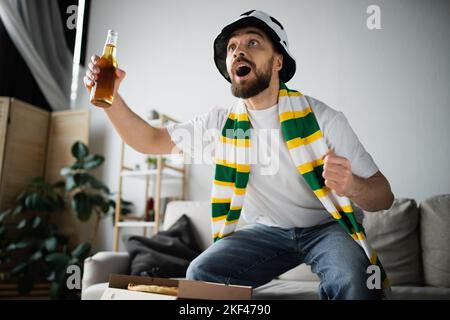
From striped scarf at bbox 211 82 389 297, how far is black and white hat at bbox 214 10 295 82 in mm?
103

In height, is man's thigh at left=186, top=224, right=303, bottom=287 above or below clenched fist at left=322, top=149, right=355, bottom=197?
below

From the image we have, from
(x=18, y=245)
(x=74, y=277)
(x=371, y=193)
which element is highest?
(x=371, y=193)

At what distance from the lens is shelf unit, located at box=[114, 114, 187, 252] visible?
2545mm

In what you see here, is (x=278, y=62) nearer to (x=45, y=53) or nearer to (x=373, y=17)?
(x=373, y=17)

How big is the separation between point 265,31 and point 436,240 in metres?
1.10

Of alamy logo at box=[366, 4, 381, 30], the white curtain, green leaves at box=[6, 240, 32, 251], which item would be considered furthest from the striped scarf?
green leaves at box=[6, 240, 32, 251]

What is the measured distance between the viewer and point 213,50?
1331 millimetres

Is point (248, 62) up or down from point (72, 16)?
down

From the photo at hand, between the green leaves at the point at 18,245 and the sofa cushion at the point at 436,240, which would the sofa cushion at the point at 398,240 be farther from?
the green leaves at the point at 18,245

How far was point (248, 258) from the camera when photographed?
1134 mm

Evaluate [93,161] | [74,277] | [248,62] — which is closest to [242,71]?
[248,62]

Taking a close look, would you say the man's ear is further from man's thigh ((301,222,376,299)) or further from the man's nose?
man's thigh ((301,222,376,299))

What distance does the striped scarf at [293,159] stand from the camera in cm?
107

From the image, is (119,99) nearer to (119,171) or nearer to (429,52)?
(429,52)
